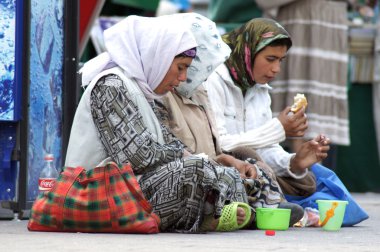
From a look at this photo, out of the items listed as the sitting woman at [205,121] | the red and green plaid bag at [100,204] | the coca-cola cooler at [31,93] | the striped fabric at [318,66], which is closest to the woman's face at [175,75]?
the sitting woman at [205,121]

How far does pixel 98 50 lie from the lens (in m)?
10.9

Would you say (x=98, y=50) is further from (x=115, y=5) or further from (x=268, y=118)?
(x=268, y=118)

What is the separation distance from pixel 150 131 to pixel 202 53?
872 mm

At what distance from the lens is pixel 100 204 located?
5969 millimetres

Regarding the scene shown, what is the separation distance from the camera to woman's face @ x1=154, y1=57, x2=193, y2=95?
6.32m

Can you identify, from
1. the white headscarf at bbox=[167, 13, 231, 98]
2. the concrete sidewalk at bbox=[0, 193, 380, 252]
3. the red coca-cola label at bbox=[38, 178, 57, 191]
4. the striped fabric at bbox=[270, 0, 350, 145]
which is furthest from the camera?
the striped fabric at bbox=[270, 0, 350, 145]

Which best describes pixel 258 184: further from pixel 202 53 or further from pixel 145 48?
pixel 145 48

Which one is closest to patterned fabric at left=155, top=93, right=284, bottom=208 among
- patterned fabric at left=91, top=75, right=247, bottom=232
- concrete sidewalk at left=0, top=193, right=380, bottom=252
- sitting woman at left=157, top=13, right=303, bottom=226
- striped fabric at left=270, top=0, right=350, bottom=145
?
sitting woman at left=157, top=13, right=303, bottom=226

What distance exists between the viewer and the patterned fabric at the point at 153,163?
19.9 ft

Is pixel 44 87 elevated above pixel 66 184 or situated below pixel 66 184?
above

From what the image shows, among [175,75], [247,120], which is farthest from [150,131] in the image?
[247,120]

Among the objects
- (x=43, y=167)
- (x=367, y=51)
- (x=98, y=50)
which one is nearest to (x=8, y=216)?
(x=43, y=167)

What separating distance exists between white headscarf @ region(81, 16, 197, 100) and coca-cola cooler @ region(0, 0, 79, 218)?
854 mm

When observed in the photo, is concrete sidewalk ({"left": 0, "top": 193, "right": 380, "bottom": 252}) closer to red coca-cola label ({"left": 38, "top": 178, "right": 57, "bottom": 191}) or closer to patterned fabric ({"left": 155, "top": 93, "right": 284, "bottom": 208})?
patterned fabric ({"left": 155, "top": 93, "right": 284, "bottom": 208})
